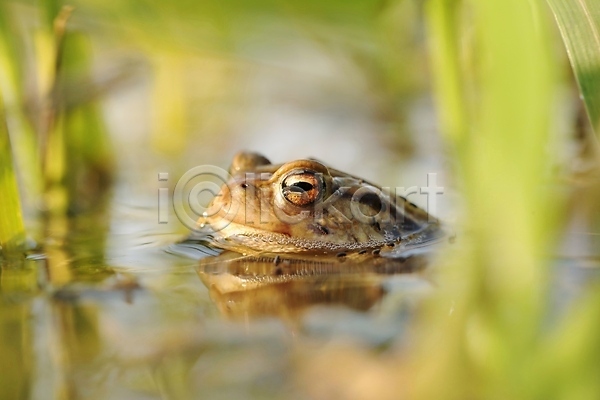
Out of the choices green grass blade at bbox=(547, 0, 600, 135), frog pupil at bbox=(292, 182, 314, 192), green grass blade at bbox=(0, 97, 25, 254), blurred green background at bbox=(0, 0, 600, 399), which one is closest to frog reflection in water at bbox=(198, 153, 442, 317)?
frog pupil at bbox=(292, 182, 314, 192)

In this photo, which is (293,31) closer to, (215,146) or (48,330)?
(215,146)

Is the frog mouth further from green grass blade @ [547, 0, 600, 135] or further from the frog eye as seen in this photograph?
green grass blade @ [547, 0, 600, 135]

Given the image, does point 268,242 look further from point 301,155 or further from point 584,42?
point 301,155

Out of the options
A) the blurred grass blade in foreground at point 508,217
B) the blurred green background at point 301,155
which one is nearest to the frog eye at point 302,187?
the blurred green background at point 301,155

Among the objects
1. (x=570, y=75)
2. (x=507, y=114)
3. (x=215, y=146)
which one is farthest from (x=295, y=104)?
(x=507, y=114)

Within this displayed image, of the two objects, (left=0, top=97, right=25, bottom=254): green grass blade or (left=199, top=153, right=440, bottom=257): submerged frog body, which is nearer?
(left=0, top=97, right=25, bottom=254): green grass blade

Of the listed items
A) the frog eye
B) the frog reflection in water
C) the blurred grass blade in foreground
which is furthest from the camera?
the frog eye

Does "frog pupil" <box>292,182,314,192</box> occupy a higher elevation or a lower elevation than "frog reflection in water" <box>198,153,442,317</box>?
higher
